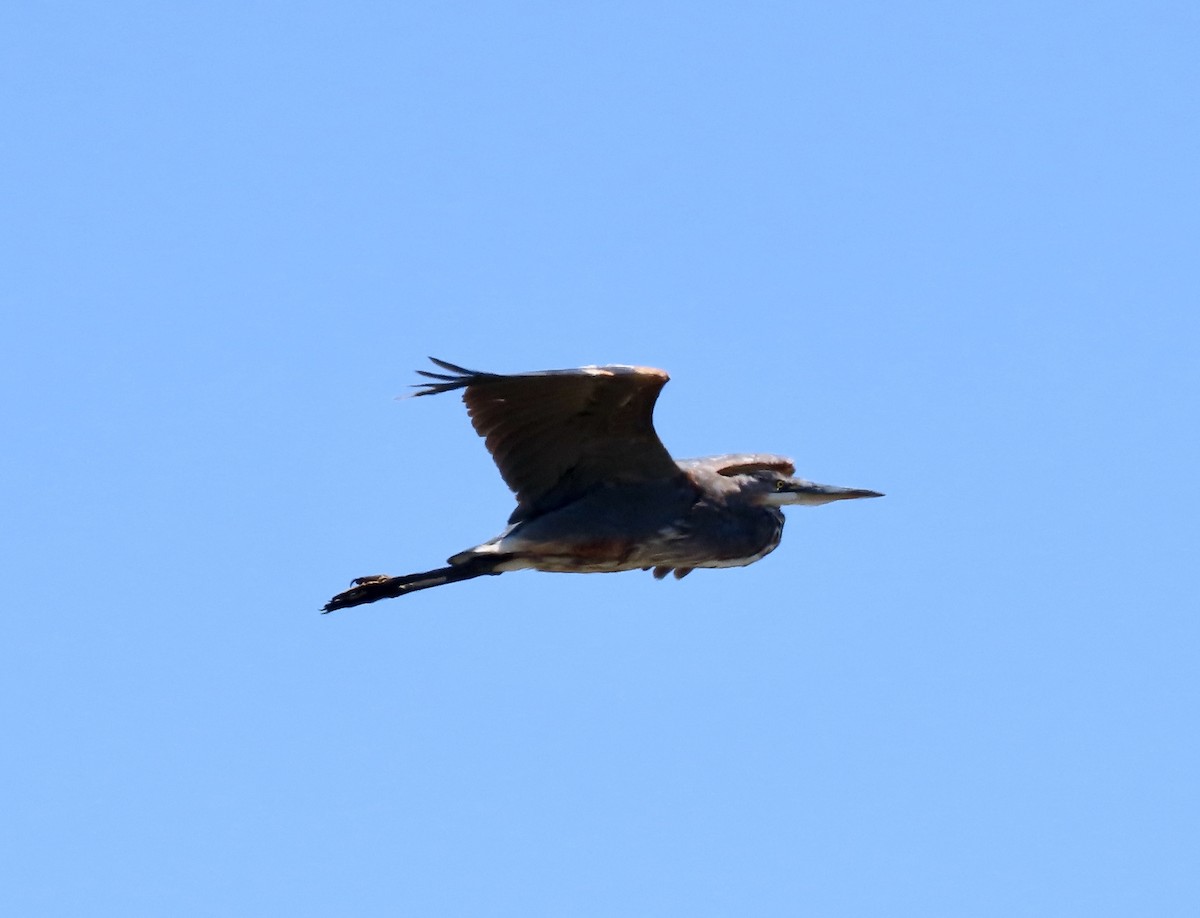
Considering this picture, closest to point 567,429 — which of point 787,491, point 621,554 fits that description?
point 621,554

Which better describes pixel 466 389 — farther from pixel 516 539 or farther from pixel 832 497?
pixel 832 497

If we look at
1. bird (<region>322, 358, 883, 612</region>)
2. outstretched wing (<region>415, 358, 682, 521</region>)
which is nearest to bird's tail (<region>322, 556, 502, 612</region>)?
bird (<region>322, 358, 883, 612</region>)

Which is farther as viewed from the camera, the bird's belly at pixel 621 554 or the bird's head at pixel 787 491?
the bird's head at pixel 787 491

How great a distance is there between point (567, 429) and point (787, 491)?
6.45 feet

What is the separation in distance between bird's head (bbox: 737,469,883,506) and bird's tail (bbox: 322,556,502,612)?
6.32ft

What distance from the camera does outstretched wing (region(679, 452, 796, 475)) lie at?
45.0ft

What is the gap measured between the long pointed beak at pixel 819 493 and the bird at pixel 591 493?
21.2 inches

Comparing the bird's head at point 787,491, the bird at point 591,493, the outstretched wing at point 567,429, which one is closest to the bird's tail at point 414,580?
the bird at point 591,493

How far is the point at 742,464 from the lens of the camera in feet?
45.5

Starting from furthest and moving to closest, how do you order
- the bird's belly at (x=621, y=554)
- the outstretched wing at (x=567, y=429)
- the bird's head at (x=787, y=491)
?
the bird's head at (x=787, y=491)
the bird's belly at (x=621, y=554)
the outstretched wing at (x=567, y=429)

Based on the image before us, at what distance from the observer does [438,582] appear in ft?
42.2

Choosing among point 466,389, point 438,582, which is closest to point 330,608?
point 438,582

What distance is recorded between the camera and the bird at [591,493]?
12438mm

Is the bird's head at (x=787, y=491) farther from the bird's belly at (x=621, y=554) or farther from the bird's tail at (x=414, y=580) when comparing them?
the bird's tail at (x=414, y=580)
